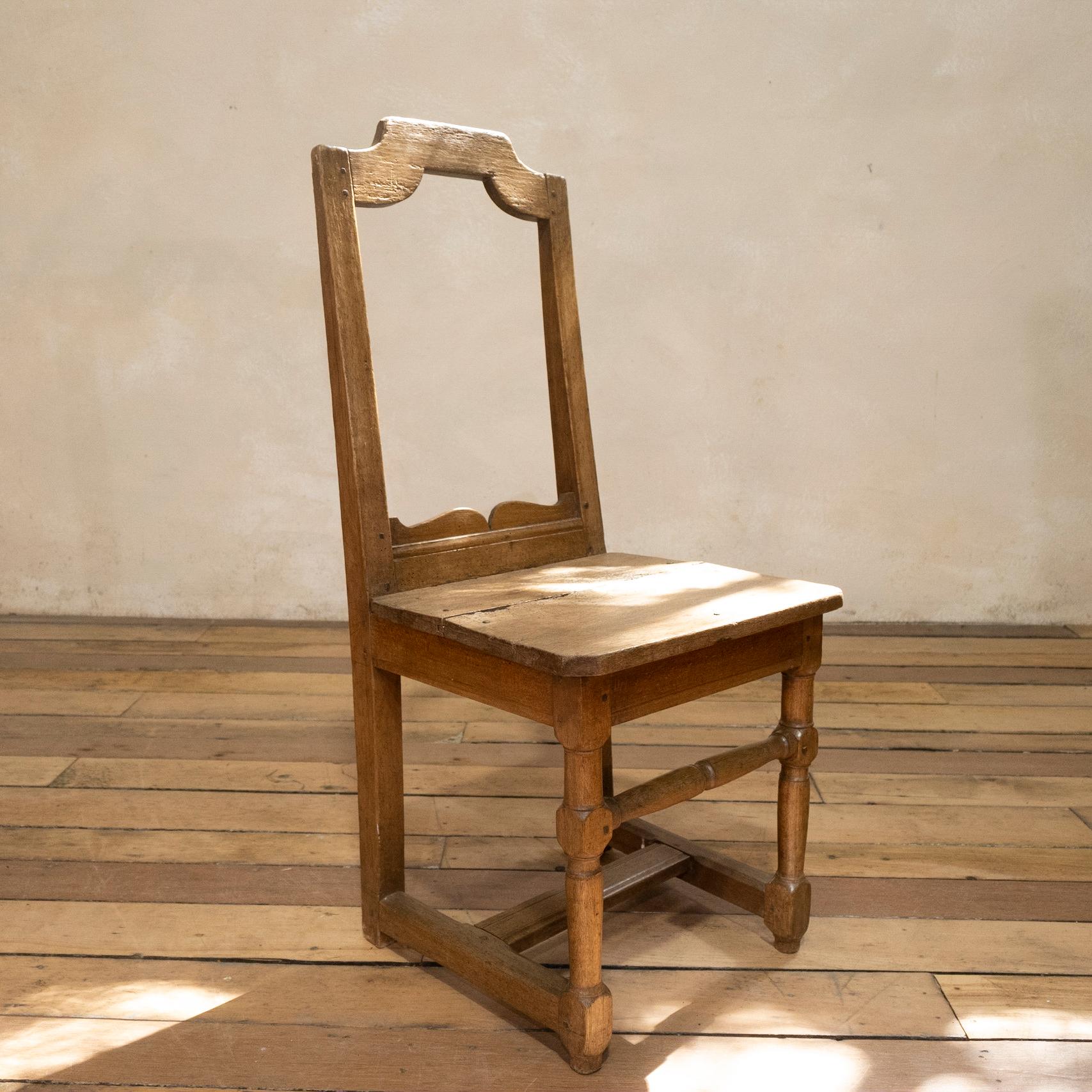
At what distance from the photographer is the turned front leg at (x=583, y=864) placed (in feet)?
4.34

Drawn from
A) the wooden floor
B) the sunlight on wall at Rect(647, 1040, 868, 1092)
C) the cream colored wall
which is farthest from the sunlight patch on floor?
the cream colored wall

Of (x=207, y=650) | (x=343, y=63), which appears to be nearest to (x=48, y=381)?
(x=207, y=650)

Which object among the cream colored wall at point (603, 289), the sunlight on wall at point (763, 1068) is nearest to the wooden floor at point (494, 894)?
the sunlight on wall at point (763, 1068)

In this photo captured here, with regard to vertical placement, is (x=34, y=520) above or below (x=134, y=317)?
below

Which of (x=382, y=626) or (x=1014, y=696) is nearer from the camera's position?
(x=382, y=626)

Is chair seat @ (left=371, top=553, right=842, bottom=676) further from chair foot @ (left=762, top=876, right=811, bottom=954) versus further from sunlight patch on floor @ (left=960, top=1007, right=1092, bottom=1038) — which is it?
sunlight patch on floor @ (left=960, top=1007, right=1092, bottom=1038)

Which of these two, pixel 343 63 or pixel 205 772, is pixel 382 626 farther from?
pixel 343 63

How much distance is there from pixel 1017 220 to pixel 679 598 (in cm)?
242

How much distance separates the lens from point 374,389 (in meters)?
1.58

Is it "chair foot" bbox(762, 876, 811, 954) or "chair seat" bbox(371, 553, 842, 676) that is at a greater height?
"chair seat" bbox(371, 553, 842, 676)

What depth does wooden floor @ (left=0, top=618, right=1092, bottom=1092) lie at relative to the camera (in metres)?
1.43

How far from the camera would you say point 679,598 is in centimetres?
155

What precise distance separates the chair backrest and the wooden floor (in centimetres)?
57

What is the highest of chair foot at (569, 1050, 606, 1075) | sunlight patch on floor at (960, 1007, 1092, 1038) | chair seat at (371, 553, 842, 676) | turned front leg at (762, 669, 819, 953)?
chair seat at (371, 553, 842, 676)
